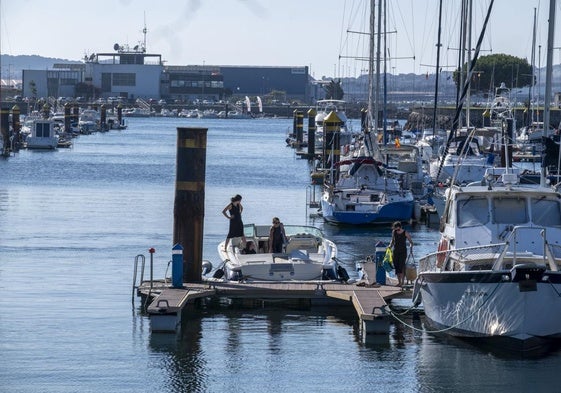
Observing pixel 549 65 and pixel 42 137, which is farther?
pixel 42 137

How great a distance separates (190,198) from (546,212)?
839cm

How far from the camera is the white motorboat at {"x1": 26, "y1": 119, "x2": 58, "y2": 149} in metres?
117

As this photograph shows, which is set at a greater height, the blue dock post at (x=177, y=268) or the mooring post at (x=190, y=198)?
the mooring post at (x=190, y=198)

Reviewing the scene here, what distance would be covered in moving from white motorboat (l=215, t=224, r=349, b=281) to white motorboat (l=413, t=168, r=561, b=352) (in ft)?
11.0

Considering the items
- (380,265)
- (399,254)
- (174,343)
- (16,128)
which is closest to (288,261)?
(380,265)

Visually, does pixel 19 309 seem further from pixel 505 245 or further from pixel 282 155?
pixel 282 155

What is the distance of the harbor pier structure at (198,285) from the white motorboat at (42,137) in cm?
8556

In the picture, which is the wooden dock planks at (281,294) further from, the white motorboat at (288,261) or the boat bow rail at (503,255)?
the boat bow rail at (503,255)

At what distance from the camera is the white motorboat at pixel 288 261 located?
32.8 meters

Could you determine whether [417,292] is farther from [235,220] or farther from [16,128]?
[16,128]

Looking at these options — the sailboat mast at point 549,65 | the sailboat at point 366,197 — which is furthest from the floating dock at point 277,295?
the sailboat at point 366,197

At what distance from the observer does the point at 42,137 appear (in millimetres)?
117062

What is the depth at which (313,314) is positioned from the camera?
32125 millimetres

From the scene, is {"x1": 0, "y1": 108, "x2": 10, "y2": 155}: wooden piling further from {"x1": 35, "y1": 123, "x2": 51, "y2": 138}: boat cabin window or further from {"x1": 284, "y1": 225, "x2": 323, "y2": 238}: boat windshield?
{"x1": 284, "y1": 225, "x2": 323, "y2": 238}: boat windshield
